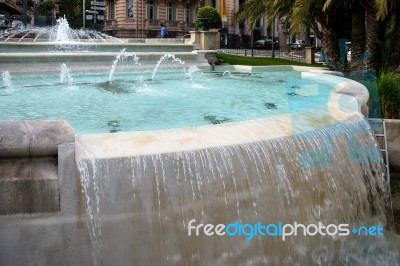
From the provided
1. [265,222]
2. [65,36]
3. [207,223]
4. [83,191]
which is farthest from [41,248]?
[65,36]

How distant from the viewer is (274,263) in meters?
4.20

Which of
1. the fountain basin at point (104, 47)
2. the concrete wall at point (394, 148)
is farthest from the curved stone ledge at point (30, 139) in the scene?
the fountain basin at point (104, 47)

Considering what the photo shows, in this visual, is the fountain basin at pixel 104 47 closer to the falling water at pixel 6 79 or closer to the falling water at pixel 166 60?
the falling water at pixel 166 60

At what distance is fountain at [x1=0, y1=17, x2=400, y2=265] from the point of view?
3.49m

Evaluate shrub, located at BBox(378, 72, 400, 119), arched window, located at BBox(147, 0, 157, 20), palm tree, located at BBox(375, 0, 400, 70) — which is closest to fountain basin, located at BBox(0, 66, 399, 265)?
shrub, located at BBox(378, 72, 400, 119)

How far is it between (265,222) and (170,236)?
828 millimetres

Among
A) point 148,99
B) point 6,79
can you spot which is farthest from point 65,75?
point 148,99

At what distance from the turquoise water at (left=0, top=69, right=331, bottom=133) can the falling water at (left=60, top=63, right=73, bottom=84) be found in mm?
47

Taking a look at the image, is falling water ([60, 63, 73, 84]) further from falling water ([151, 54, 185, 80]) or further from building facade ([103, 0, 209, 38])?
building facade ([103, 0, 209, 38])

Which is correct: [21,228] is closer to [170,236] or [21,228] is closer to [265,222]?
[170,236]

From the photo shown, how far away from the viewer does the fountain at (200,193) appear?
3490mm

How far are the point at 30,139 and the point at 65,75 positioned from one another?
8.07 metres

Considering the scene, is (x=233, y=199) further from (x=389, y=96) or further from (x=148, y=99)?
(x=148, y=99)

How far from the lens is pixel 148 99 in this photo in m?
8.14
